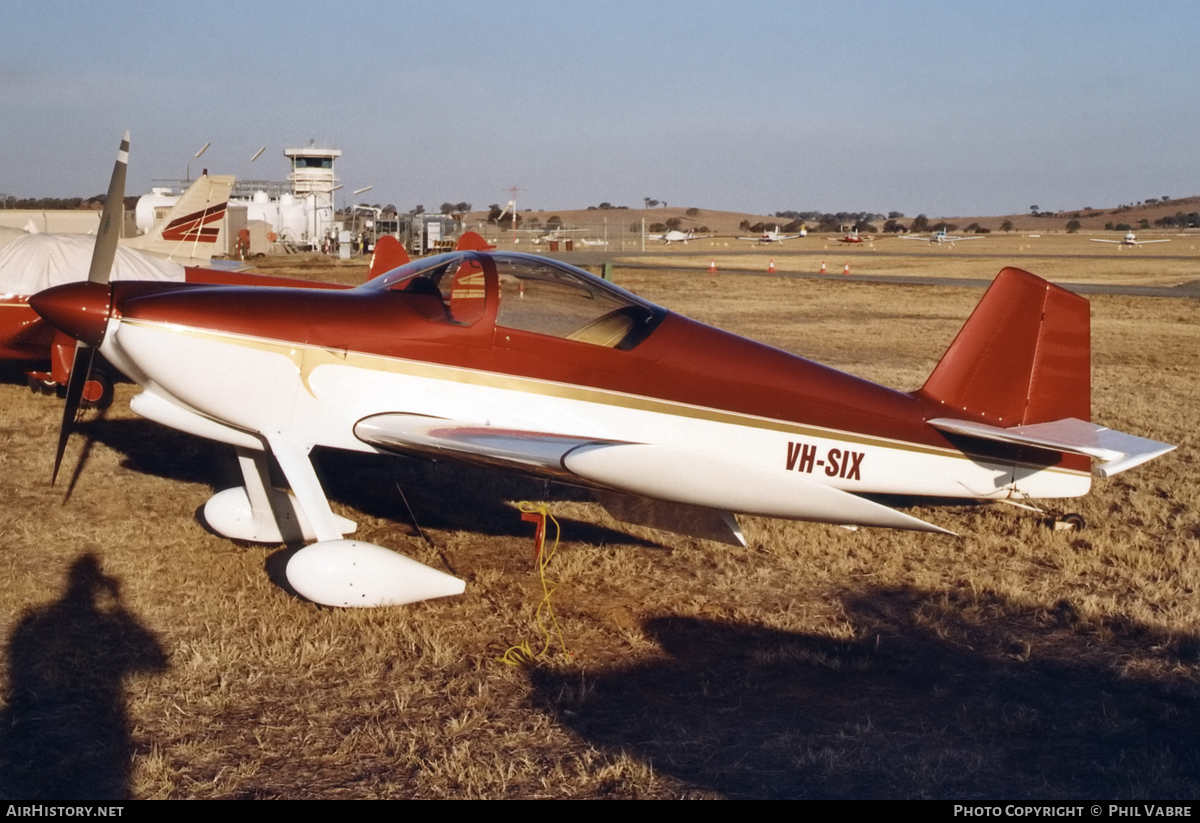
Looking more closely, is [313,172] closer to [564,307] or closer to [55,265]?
[55,265]

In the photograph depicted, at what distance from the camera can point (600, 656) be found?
4.97 m

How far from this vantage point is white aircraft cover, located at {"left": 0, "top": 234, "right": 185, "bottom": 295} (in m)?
11.0

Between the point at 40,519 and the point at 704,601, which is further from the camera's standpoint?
the point at 40,519

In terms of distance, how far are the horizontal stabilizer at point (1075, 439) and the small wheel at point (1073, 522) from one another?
822 mm

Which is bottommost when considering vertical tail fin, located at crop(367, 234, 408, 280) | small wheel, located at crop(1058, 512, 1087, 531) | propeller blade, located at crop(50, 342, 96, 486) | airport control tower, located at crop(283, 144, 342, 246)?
small wheel, located at crop(1058, 512, 1087, 531)

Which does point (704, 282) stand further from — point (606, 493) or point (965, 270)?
point (606, 493)

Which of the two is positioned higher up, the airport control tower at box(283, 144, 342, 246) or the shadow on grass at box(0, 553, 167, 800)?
the airport control tower at box(283, 144, 342, 246)

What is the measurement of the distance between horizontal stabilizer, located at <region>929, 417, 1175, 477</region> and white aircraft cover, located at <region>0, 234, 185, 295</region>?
8.99 m

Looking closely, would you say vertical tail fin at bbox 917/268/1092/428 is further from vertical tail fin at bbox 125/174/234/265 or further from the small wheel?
vertical tail fin at bbox 125/174/234/265

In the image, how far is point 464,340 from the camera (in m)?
5.88

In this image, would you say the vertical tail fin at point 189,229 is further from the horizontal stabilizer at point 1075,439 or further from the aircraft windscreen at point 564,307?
the horizontal stabilizer at point 1075,439

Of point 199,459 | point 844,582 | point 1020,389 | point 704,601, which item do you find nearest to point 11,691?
point 704,601

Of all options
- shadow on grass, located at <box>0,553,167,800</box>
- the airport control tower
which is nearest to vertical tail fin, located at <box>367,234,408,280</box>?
shadow on grass, located at <box>0,553,167,800</box>

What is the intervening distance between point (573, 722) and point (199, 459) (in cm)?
584
